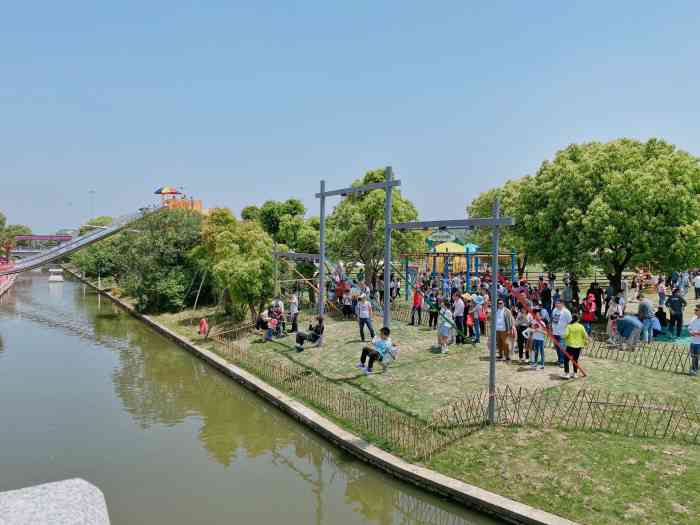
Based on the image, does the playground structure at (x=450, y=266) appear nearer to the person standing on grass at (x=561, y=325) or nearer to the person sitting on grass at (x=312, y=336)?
the person sitting on grass at (x=312, y=336)

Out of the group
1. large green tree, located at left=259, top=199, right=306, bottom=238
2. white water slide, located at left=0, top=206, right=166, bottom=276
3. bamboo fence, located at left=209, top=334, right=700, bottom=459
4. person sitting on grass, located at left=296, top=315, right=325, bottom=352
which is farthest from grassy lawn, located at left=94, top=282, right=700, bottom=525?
white water slide, located at left=0, top=206, right=166, bottom=276

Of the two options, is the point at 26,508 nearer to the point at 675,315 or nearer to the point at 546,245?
the point at 675,315

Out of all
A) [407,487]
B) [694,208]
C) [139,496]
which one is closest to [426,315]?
[694,208]

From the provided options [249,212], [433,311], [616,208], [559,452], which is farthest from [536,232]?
[249,212]

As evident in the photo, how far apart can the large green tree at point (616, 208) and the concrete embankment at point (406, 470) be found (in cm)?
1211

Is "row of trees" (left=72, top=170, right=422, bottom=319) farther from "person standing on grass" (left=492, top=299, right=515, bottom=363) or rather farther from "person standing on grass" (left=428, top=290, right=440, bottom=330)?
"person standing on grass" (left=492, top=299, right=515, bottom=363)

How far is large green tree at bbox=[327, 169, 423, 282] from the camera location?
27625 millimetres

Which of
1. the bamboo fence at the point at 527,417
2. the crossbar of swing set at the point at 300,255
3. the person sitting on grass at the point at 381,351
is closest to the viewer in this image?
the bamboo fence at the point at 527,417

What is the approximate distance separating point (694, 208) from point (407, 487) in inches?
592

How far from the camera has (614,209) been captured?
2011 centimetres

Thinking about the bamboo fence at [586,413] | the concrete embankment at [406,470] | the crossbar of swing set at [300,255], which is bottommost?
the concrete embankment at [406,470]

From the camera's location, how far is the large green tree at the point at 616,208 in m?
19.3

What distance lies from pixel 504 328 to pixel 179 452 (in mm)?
8355

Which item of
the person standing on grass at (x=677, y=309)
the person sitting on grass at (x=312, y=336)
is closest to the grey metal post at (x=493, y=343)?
the person sitting on grass at (x=312, y=336)
